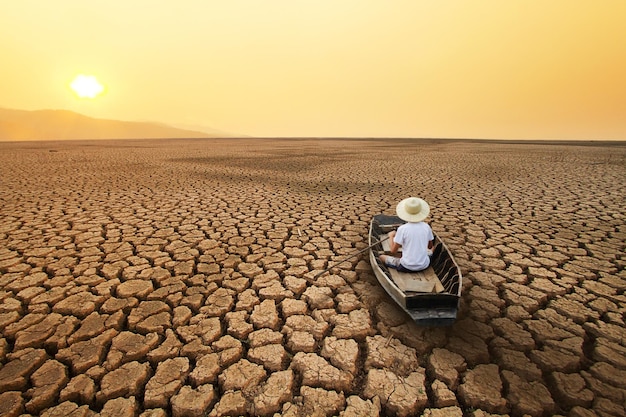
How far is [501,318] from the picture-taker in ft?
8.36

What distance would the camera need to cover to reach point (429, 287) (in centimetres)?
276

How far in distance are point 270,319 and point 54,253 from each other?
2.99 m

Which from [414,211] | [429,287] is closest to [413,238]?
[414,211]

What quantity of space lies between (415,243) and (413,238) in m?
0.05

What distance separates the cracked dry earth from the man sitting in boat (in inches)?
15.4

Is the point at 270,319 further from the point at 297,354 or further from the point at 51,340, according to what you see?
the point at 51,340

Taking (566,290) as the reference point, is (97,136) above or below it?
above

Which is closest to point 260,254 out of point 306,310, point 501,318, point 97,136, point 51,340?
point 306,310

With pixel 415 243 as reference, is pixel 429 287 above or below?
below

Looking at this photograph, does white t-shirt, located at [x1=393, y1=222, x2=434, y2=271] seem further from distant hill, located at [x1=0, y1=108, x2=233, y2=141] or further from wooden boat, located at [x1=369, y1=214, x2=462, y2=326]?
distant hill, located at [x1=0, y1=108, x2=233, y2=141]

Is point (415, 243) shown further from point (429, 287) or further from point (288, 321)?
point (288, 321)

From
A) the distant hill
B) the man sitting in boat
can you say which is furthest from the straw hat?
the distant hill

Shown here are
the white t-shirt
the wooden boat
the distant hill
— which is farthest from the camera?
the distant hill

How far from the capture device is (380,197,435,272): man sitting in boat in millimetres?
2922
